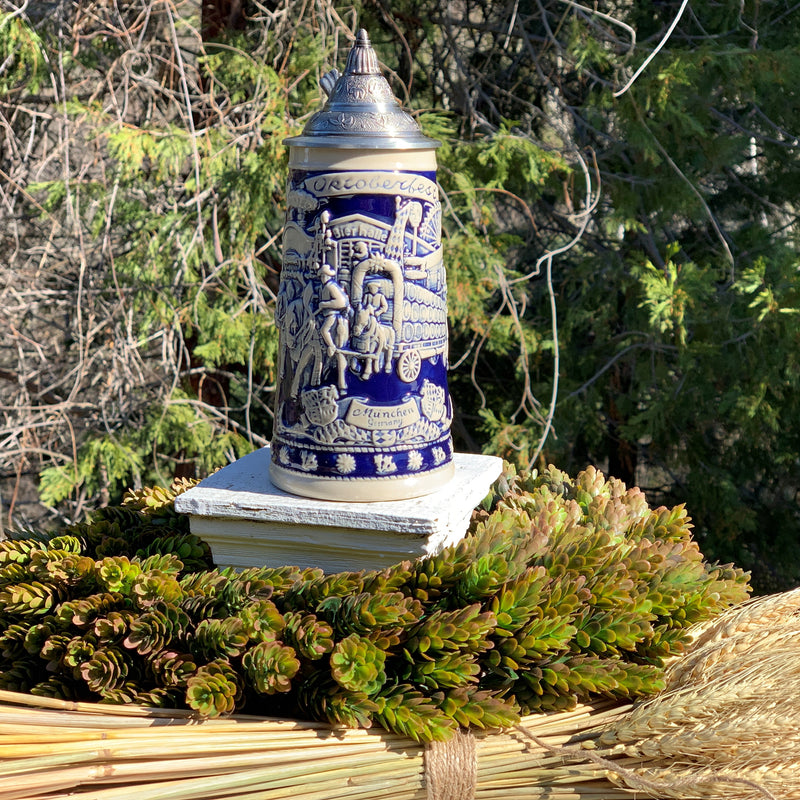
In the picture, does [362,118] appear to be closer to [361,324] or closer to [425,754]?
[361,324]

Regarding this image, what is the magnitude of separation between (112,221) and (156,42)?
51 centimetres

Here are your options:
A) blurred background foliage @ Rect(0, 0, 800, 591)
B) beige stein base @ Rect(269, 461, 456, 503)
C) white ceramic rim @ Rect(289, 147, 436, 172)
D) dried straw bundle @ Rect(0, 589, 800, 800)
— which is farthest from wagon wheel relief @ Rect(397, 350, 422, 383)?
blurred background foliage @ Rect(0, 0, 800, 591)

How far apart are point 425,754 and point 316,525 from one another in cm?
34

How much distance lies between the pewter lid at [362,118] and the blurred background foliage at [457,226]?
1083mm

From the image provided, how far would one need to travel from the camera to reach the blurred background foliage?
243 centimetres

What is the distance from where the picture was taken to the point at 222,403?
2.89 m

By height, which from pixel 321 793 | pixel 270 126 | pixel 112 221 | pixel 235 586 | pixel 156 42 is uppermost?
pixel 156 42

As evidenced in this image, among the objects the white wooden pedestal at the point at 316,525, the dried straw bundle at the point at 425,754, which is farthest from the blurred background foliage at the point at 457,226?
the dried straw bundle at the point at 425,754

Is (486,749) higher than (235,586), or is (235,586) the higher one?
(235,586)

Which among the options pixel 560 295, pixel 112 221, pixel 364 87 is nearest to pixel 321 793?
pixel 364 87

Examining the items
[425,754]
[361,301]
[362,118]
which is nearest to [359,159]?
[362,118]

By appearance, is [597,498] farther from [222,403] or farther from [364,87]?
[222,403]

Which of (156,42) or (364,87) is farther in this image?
(156,42)

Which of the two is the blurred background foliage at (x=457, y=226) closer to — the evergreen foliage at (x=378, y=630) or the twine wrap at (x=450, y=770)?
the evergreen foliage at (x=378, y=630)
